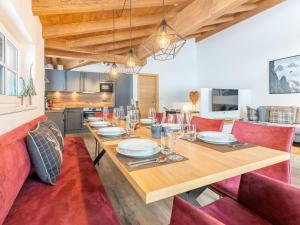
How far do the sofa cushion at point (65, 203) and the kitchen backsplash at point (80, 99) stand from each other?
5219 millimetres

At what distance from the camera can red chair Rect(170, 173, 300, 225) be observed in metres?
0.92

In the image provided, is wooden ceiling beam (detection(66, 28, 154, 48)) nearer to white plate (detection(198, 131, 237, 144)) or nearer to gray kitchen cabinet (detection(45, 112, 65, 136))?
gray kitchen cabinet (detection(45, 112, 65, 136))

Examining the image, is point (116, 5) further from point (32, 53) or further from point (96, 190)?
point (96, 190)

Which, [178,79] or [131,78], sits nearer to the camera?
[131,78]

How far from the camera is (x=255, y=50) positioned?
5547 mm

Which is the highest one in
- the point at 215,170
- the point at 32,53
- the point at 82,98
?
the point at 32,53

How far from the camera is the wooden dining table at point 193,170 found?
74cm

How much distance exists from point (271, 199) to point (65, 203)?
1.13m

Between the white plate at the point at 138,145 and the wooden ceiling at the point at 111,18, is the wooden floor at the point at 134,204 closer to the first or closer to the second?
the white plate at the point at 138,145

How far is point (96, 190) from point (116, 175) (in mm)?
1422

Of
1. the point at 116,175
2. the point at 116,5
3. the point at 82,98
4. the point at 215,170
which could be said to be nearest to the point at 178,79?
the point at 82,98

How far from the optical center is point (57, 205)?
1.06m

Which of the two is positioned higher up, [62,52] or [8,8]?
[62,52]

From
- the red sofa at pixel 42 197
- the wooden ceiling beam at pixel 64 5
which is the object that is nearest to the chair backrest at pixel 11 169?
the red sofa at pixel 42 197
